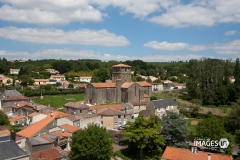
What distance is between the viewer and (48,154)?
25500 mm

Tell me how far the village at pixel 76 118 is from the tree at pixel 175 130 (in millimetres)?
1637

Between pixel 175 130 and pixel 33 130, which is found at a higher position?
pixel 175 130

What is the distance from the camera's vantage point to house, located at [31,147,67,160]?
24.8 m

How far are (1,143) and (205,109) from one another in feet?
147

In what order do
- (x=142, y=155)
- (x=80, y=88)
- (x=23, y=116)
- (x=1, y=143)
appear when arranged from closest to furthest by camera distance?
(x=1, y=143) < (x=142, y=155) < (x=23, y=116) < (x=80, y=88)

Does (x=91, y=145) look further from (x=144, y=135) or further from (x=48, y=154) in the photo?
(x=144, y=135)

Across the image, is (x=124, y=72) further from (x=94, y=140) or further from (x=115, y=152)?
(x=94, y=140)

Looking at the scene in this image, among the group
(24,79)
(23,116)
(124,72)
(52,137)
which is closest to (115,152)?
(52,137)

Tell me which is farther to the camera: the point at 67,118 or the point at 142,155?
the point at 67,118

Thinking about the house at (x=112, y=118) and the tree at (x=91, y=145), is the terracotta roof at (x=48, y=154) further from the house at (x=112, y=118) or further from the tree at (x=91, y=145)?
the house at (x=112, y=118)

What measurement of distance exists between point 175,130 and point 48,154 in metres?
15.0

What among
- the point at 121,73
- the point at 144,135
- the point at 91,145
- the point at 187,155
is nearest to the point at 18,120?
the point at 91,145

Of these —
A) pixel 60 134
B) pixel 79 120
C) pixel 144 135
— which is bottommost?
pixel 60 134

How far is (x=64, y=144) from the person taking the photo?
30.2 meters
